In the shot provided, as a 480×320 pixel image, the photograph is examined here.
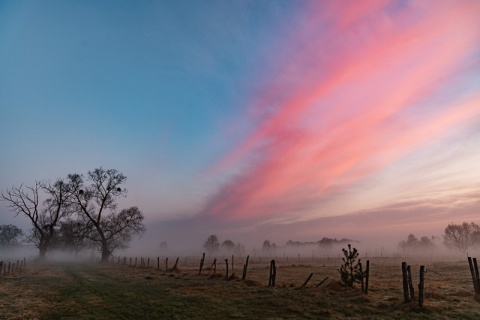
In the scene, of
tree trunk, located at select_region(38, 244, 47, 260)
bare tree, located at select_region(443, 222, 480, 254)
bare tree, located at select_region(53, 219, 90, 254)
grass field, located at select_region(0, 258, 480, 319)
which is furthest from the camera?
bare tree, located at select_region(443, 222, 480, 254)

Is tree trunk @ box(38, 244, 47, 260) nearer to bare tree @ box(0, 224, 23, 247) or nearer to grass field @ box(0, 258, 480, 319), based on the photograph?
grass field @ box(0, 258, 480, 319)

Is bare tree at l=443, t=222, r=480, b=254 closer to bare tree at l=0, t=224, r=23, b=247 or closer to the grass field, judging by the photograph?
the grass field

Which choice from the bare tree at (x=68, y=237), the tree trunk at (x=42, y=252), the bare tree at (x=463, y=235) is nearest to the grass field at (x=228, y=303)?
the tree trunk at (x=42, y=252)

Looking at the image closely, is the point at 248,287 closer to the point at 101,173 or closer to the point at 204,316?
the point at 204,316

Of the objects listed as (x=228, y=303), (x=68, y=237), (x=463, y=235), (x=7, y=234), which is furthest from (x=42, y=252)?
(x=463, y=235)

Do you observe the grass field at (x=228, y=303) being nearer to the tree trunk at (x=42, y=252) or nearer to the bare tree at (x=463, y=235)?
the tree trunk at (x=42, y=252)

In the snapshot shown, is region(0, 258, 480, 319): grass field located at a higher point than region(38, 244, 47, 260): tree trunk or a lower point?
higher

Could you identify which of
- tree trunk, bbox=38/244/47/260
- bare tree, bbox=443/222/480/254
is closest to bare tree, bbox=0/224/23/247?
tree trunk, bbox=38/244/47/260

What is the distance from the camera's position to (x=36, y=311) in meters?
17.6

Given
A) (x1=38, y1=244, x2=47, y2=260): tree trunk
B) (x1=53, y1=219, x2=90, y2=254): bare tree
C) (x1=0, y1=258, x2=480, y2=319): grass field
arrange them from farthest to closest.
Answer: (x1=53, y1=219, x2=90, y2=254): bare tree < (x1=38, y1=244, x2=47, y2=260): tree trunk < (x1=0, y1=258, x2=480, y2=319): grass field

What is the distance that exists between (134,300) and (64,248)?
129603 mm

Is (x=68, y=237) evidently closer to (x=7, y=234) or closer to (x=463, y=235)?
(x=7, y=234)

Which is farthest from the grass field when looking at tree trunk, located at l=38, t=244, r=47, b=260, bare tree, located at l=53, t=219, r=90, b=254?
bare tree, located at l=53, t=219, r=90, b=254

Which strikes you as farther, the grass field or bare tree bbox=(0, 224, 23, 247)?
bare tree bbox=(0, 224, 23, 247)
